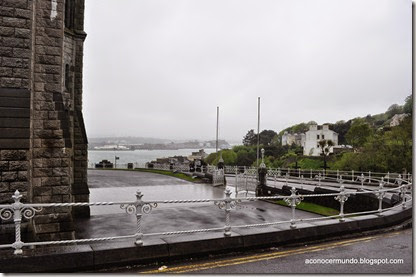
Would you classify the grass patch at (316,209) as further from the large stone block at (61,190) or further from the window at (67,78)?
the window at (67,78)

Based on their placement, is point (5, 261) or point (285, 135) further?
point (285, 135)

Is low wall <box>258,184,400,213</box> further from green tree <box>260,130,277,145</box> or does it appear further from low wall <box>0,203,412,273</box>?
green tree <box>260,130,277,145</box>

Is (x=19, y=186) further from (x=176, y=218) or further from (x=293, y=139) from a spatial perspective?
(x=293, y=139)

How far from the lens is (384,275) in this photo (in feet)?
20.4

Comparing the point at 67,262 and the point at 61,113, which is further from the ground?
the point at 61,113

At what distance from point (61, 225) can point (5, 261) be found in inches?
130

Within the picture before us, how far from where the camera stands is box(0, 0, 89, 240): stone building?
8148 millimetres

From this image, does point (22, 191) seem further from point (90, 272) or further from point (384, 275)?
point (384, 275)

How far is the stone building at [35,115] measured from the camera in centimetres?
815

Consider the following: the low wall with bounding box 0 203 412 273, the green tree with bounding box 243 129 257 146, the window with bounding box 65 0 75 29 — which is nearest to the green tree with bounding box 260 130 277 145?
the green tree with bounding box 243 129 257 146

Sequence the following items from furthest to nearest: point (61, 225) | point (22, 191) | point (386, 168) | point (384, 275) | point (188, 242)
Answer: point (386, 168) < point (61, 225) < point (22, 191) < point (188, 242) < point (384, 275)

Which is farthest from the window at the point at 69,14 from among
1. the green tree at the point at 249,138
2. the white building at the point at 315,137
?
the green tree at the point at 249,138

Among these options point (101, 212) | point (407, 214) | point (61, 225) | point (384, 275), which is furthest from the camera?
point (101, 212)

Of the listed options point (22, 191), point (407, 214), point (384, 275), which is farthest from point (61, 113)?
point (407, 214)
